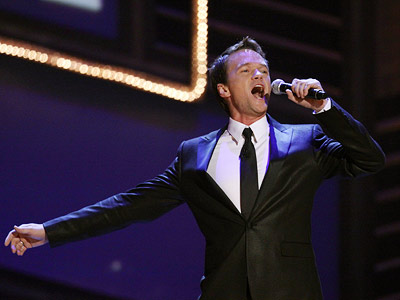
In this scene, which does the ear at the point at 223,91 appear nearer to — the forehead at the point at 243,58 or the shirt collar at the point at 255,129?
the forehead at the point at 243,58

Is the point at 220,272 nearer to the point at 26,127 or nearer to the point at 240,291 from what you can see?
the point at 240,291

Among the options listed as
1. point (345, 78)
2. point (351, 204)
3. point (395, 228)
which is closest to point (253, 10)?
point (345, 78)

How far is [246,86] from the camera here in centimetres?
243

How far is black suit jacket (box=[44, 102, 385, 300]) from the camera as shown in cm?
205

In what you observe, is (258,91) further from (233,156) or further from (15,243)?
(15,243)

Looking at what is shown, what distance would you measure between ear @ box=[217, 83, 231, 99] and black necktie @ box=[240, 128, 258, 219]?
1.11 feet

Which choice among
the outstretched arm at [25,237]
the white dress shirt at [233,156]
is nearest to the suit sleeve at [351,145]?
the white dress shirt at [233,156]

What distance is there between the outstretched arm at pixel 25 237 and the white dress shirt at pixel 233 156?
0.65 meters

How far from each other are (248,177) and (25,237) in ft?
2.71

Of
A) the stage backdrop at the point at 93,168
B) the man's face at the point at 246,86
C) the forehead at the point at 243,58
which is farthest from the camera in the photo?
the stage backdrop at the point at 93,168

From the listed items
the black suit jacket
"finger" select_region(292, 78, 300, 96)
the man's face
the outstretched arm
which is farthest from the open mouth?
the outstretched arm

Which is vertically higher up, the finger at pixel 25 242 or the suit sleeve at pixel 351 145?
the suit sleeve at pixel 351 145

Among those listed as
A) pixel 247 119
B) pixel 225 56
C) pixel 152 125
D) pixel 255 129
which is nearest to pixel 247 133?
pixel 255 129

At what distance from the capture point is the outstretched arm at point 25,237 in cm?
233
